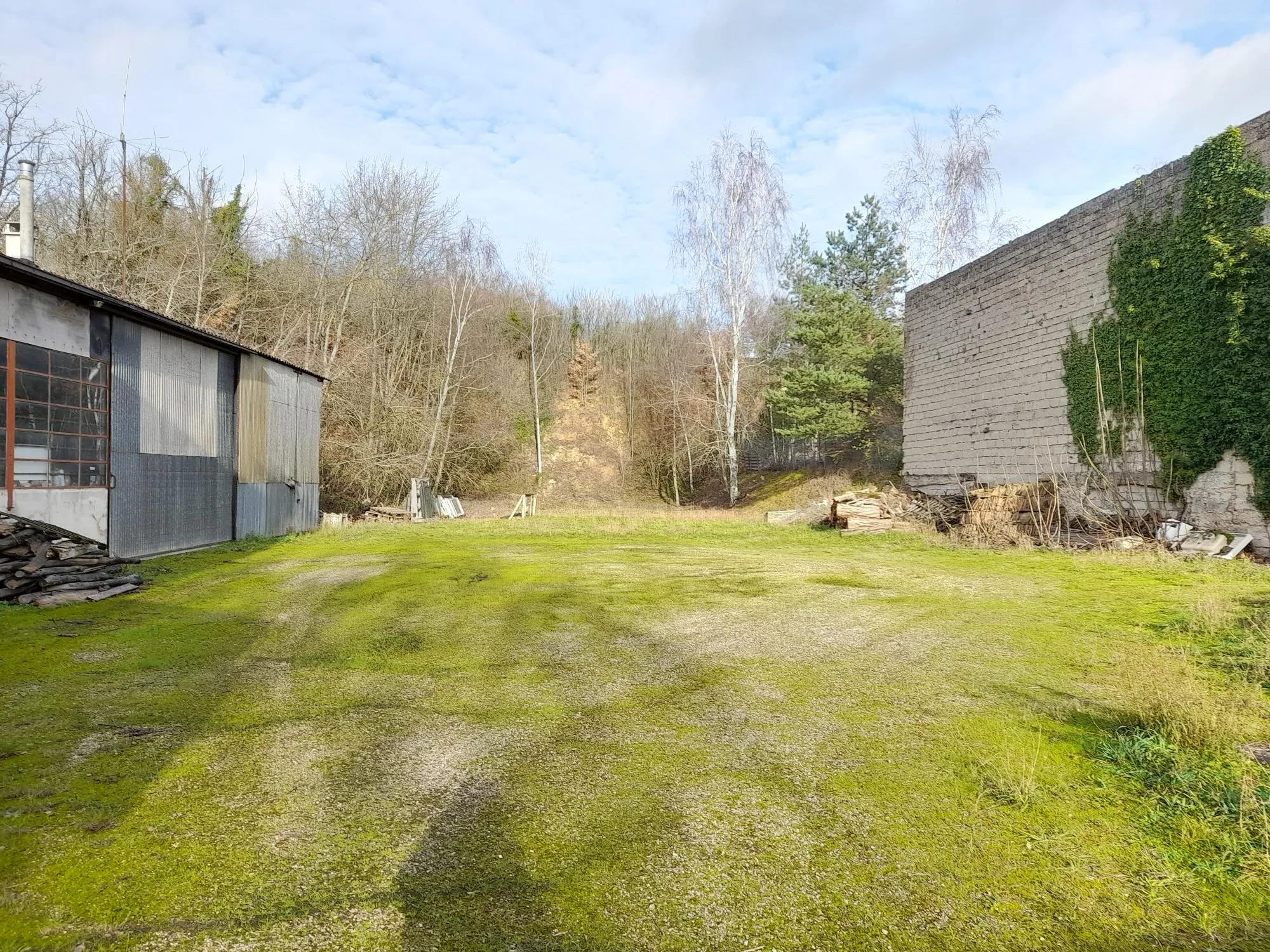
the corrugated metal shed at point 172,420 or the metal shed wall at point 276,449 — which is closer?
the corrugated metal shed at point 172,420

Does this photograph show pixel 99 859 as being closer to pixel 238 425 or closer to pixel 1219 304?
pixel 238 425

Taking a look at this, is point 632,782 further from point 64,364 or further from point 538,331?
point 538,331

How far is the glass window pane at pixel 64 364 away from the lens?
27.1 ft

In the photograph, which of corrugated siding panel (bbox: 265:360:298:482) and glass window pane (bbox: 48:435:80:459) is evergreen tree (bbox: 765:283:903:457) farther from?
glass window pane (bbox: 48:435:80:459)

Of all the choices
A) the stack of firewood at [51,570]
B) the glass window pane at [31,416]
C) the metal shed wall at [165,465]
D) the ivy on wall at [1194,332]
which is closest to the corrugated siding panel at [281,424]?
Result: the metal shed wall at [165,465]

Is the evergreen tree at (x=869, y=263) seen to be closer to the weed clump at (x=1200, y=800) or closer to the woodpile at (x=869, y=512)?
the woodpile at (x=869, y=512)

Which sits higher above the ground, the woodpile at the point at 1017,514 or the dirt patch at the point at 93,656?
the woodpile at the point at 1017,514

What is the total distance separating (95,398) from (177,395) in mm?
1618

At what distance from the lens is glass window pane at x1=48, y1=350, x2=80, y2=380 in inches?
325

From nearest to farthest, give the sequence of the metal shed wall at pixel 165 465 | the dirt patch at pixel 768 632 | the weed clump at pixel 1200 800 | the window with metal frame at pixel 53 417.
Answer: the weed clump at pixel 1200 800 < the dirt patch at pixel 768 632 < the window with metal frame at pixel 53 417 < the metal shed wall at pixel 165 465

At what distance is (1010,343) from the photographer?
43.2 ft

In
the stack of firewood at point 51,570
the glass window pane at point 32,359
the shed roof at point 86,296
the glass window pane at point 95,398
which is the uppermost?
the shed roof at point 86,296

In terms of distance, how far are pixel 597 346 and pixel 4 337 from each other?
30335 millimetres

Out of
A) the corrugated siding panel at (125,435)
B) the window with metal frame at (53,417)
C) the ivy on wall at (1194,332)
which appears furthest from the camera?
the corrugated siding panel at (125,435)
